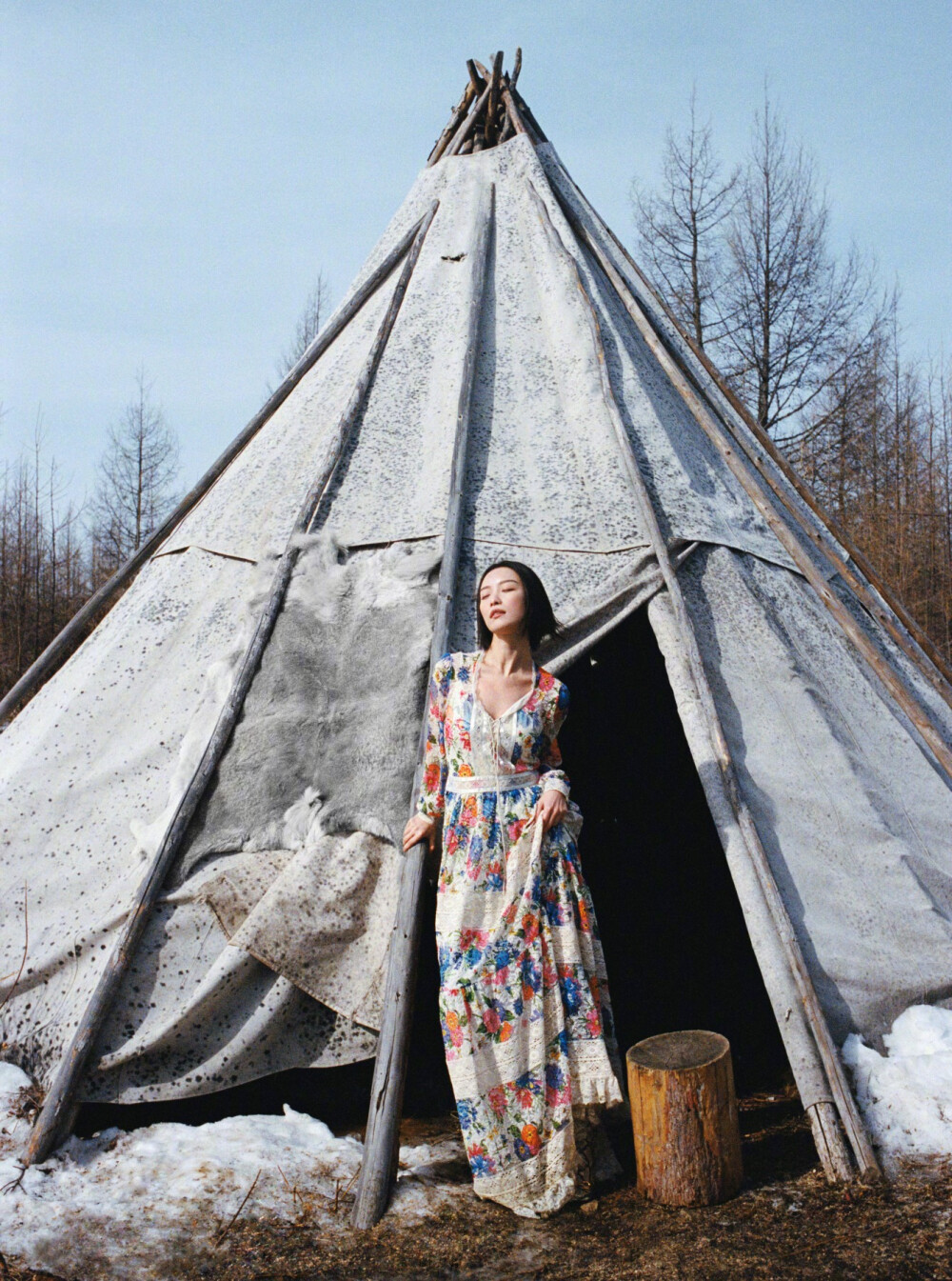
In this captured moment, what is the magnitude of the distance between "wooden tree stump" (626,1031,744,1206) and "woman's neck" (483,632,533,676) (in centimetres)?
116

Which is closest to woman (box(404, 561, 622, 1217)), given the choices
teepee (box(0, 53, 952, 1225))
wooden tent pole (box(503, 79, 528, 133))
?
teepee (box(0, 53, 952, 1225))

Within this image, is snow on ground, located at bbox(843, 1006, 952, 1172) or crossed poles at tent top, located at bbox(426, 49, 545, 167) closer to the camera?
snow on ground, located at bbox(843, 1006, 952, 1172)

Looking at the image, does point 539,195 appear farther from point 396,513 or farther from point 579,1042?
point 579,1042

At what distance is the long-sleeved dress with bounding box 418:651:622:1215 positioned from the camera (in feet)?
8.93

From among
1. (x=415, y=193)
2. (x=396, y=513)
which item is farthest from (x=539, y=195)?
(x=396, y=513)

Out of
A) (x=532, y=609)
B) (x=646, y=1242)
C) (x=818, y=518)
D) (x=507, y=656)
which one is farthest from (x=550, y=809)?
(x=818, y=518)

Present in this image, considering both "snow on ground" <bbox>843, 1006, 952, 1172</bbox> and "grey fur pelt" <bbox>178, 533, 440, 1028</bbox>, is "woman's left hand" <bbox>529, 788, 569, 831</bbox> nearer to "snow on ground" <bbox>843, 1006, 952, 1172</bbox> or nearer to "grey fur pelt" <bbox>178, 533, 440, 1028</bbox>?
"grey fur pelt" <bbox>178, 533, 440, 1028</bbox>

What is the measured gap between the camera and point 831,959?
10.0 ft

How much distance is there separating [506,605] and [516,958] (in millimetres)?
1010

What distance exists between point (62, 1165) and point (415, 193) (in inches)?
197

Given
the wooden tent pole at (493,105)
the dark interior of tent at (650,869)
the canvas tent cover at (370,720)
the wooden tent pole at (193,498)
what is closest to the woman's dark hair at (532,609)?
the canvas tent cover at (370,720)

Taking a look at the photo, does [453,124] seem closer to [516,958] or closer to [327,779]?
[327,779]

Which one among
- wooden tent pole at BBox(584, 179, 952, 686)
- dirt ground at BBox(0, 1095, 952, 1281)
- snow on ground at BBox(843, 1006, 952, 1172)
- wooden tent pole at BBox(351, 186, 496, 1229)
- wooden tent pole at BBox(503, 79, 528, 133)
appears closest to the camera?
dirt ground at BBox(0, 1095, 952, 1281)

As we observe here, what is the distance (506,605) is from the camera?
299 cm
